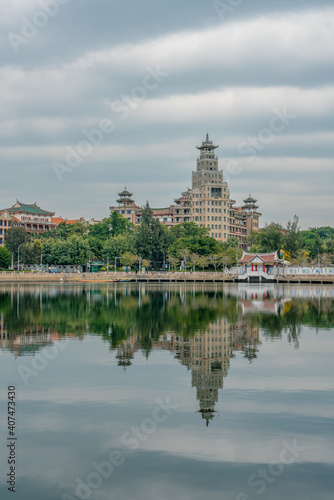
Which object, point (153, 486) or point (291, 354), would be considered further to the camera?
point (291, 354)

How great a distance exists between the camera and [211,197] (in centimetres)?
15388

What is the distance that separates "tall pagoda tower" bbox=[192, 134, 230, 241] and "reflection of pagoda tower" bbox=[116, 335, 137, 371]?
424 ft

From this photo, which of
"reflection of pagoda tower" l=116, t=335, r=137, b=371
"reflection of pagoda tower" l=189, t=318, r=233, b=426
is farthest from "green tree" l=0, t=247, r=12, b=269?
"reflection of pagoda tower" l=116, t=335, r=137, b=371

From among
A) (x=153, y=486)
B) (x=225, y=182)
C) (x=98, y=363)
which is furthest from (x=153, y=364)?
(x=225, y=182)

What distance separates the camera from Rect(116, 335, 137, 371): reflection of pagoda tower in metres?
17.6

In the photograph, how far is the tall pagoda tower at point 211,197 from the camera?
153250 mm

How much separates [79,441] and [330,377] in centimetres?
831

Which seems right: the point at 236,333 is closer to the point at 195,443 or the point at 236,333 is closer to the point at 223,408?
the point at 223,408

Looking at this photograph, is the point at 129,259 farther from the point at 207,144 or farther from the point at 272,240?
the point at 207,144

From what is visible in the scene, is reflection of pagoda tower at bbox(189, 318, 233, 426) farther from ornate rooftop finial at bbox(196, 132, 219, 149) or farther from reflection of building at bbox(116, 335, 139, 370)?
ornate rooftop finial at bbox(196, 132, 219, 149)

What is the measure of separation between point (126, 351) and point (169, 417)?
831 centimetres

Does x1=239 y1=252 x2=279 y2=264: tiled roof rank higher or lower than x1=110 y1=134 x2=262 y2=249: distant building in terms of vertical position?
lower

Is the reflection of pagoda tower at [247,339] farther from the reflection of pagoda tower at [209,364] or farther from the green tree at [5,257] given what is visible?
the green tree at [5,257]

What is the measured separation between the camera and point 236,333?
2470 centimetres
